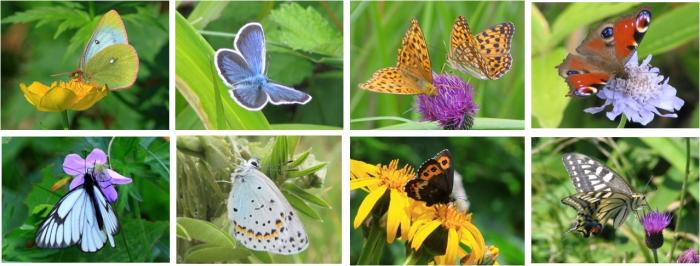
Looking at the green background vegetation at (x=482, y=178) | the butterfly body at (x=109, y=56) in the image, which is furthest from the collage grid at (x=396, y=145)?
the butterfly body at (x=109, y=56)

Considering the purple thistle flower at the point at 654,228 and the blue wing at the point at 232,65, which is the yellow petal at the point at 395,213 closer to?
the blue wing at the point at 232,65

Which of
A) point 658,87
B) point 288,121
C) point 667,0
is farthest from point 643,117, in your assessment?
point 288,121

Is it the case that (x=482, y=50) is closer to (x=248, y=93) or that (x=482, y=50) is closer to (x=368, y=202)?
(x=368, y=202)

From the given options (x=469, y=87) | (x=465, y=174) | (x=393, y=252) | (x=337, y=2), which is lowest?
(x=393, y=252)

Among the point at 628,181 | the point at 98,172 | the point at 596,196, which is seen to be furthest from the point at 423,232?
the point at 98,172

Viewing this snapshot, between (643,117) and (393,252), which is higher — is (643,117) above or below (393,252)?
above

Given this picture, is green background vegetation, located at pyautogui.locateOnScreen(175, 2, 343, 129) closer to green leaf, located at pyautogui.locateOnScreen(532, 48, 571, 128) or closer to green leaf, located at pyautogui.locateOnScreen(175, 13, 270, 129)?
green leaf, located at pyautogui.locateOnScreen(175, 13, 270, 129)

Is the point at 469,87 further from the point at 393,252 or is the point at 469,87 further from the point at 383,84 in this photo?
the point at 393,252
